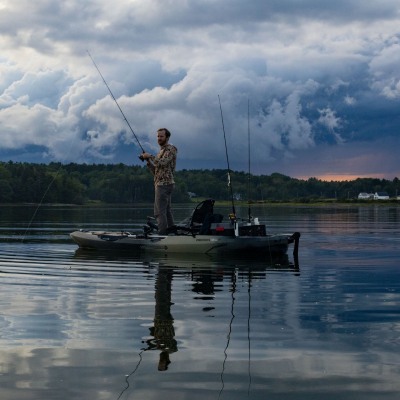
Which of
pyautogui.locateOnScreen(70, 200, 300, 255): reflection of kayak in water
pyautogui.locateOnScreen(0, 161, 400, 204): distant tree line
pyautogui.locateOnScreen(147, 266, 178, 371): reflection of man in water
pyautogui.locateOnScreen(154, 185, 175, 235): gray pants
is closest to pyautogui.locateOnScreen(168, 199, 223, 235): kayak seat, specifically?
pyautogui.locateOnScreen(70, 200, 300, 255): reflection of kayak in water

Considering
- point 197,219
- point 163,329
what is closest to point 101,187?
point 197,219

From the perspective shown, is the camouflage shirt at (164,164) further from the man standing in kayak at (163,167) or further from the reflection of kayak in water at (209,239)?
the reflection of kayak in water at (209,239)

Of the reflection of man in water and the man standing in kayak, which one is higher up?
the man standing in kayak

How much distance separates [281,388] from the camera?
5.91m

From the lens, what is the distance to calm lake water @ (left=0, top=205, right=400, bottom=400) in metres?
5.97

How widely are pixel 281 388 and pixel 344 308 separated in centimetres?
434

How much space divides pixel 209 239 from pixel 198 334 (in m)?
10.5

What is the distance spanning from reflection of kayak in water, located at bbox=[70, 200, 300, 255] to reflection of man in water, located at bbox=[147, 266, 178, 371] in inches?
236

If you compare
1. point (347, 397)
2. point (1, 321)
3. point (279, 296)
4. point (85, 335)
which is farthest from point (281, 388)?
point (279, 296)

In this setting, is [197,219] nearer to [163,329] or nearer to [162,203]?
Answer: [162,203]

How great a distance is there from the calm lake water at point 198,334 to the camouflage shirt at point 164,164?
3.97 m

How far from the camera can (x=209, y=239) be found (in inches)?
726

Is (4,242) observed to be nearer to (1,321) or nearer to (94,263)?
(94,263)

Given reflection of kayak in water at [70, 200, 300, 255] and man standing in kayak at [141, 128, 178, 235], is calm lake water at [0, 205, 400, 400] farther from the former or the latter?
man standing in kayak at [141, 128, 178, 235]
